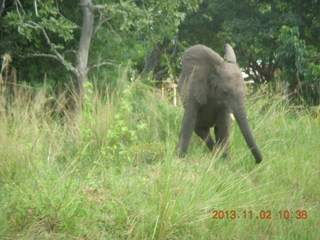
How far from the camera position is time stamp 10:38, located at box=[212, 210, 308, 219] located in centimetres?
396

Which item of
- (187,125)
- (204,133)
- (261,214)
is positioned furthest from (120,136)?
(261,214)

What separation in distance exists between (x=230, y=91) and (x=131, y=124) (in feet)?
7.07

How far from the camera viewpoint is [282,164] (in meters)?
5.71

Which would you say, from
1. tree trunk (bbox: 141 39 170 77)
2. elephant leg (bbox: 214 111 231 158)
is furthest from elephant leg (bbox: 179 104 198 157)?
tree trunk (bbox: 141 39 170 77)

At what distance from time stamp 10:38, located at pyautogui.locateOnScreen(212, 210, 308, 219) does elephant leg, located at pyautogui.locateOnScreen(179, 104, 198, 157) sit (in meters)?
1.85

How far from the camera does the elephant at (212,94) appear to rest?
214 inches

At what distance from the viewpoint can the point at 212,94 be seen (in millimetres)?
5707

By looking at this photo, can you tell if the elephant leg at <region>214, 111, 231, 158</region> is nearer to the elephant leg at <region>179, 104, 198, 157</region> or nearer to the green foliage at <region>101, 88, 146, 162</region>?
the elephant leg at <region>179, 104, 198, 157</region>

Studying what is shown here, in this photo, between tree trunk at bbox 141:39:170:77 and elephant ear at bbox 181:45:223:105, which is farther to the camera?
tree trunk at bbox 141:39:170:77

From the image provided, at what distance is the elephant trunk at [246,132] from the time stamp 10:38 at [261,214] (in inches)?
42.6

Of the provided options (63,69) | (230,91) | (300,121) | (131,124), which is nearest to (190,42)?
(63,69)

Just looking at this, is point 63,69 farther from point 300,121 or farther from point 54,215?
point 54,215

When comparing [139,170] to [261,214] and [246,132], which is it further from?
[261,214]

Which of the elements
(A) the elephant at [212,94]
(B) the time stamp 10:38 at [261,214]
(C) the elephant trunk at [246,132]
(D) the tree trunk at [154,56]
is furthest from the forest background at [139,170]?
(D) the tree trunk at [154,56]
